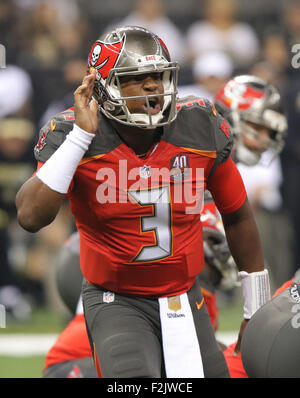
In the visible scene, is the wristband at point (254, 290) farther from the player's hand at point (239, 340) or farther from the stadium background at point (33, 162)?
the stadium background at point (33, 162)

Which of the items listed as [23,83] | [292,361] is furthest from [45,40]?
[292,361]

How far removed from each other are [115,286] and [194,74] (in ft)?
15.3

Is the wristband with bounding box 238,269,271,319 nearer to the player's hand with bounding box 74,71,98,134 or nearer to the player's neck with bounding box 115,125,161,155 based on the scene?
the player's neck with bounding box 115,125,161,155

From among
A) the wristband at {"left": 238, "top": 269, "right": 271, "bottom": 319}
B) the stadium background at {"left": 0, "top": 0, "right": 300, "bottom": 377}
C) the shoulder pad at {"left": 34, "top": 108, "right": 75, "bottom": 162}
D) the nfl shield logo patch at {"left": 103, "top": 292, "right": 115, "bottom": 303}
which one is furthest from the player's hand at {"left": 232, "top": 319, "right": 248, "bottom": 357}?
the stadium background at {"left": 0, "top": 0, "right": 300, "bottom": 377}

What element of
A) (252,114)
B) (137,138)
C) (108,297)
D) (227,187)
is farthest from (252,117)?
(108,297)

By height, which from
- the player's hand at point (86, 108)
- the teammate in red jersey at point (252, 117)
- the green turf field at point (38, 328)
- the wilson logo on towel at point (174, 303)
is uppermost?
the player's hand at point (86, 108)

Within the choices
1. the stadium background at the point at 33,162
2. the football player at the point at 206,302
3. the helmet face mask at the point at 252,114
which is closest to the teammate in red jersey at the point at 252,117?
the helmet face mask at the point at 252,114

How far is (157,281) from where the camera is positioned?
3.28 m

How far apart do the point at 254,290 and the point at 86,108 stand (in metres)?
1.12

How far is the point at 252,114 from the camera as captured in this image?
4574 millimetres

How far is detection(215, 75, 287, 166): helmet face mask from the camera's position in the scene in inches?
178

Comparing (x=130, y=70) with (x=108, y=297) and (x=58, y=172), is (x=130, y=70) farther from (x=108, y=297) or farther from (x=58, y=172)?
(x=108, y=297)

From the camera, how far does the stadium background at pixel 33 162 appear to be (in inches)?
286

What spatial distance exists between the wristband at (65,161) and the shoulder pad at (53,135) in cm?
11
